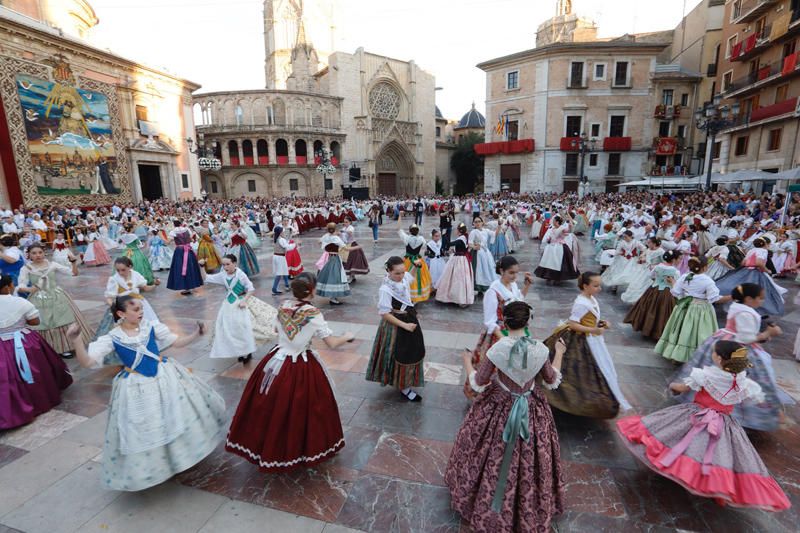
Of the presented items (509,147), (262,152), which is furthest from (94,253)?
(262,152)

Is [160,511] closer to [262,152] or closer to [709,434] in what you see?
[709,434]

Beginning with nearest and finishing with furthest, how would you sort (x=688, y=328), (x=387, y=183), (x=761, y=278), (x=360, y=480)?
1. (x=360, y=480)
2. (x=688, y=328)
3. (x=761, y=278)
4. (x=387, y=183)

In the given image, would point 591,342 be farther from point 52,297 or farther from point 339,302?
point 52,297

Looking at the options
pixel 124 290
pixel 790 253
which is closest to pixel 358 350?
pixel 124 290

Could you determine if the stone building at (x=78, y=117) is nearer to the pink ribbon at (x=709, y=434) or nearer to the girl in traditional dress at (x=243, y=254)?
the girl in traditional dress at (x=243, y=254)

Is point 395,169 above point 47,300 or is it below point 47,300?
above

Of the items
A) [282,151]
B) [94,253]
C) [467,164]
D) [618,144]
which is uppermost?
[282,151]

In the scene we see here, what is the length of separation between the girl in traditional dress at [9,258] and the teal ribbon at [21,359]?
2.15m

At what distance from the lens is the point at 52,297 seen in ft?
17.2

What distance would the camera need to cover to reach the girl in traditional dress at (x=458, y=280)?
791cm

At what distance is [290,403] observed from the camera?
122 inches

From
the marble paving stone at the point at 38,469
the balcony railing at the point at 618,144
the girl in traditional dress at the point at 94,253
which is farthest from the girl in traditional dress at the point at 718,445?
the balcony railing at the point at 618,144

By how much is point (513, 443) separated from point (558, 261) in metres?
7.69

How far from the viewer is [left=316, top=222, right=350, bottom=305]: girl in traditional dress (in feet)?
27.2
